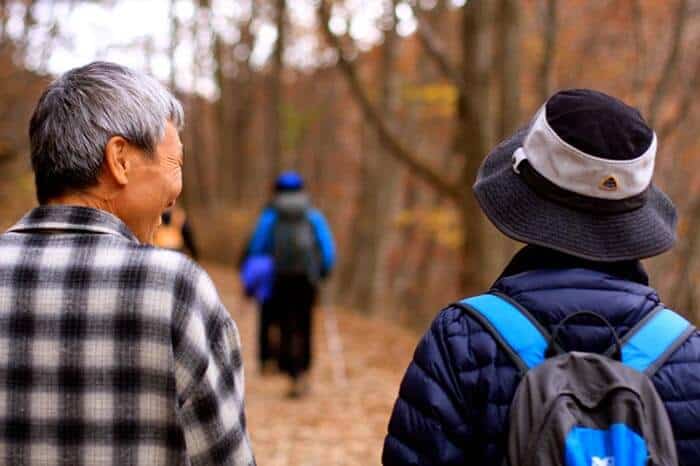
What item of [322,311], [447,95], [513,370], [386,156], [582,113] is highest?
[582,113]

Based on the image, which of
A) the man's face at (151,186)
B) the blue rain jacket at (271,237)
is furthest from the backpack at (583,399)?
the blue rain jacket at (271,237)

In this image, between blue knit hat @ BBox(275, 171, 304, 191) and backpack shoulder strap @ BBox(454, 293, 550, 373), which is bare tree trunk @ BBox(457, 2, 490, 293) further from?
backpack shoulder strap @ BBox(454, 293, 550, 373)

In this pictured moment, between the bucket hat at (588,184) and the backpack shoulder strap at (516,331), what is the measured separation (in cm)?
16

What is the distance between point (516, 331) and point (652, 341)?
275mm

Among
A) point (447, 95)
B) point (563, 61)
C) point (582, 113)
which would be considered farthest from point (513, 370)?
point (563, 61)

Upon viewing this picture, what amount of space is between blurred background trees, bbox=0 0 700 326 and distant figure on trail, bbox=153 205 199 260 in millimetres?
1241

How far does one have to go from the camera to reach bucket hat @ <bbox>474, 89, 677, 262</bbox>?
1.99 m

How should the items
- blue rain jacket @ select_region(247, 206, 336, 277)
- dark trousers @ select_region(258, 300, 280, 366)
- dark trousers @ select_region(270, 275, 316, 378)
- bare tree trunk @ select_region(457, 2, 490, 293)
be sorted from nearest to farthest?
bare tree trunk @ select_region(457, 2, 490, 293)
blue rain jacket @ select_region(247, 206, 336, 277)
dark trousers @ select_region(270, 275, 316, 378)
dark trousers @ select_region(258, 300, 280, 366)

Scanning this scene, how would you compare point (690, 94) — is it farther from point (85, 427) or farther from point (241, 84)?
point (241, 84)

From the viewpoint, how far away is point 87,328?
1.98 m

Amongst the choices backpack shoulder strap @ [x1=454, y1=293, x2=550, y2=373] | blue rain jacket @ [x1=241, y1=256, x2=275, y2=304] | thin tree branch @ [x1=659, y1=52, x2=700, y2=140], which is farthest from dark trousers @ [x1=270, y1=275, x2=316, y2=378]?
backpack shoulder strap @ [x1=454, y1=293, x2=550, y2=373]

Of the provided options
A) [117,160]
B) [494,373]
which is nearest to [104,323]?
[117,160]

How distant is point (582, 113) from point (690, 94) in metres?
10.6

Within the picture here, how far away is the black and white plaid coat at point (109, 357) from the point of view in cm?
196
